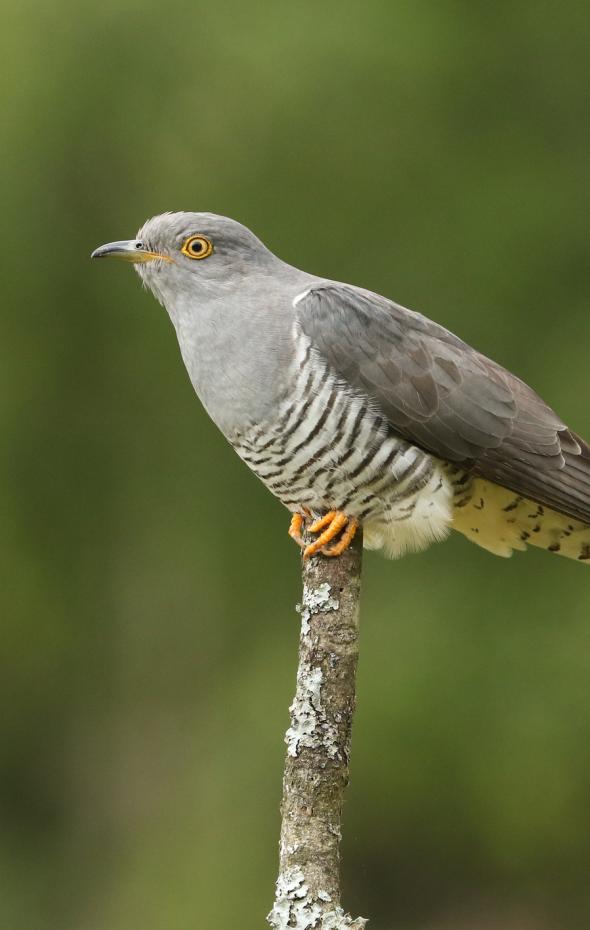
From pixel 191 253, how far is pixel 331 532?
0.86 metres

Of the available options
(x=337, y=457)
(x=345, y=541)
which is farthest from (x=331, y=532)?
(x=337, y=457)

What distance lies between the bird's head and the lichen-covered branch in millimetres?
917

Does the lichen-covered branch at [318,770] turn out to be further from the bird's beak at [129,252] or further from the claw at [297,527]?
the bird's beak at [129,252]

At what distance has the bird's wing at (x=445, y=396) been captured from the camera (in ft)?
11.2

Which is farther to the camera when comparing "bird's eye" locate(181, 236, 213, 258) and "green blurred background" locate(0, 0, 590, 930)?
"green blurred background" locate(0, 0, 590, 930)

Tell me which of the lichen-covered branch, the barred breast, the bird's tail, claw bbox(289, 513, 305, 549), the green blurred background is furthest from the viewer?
the green blurred background

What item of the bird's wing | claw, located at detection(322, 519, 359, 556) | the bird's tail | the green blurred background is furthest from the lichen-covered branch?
the green blurred background

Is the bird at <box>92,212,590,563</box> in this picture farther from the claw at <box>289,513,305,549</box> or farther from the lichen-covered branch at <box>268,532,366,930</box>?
the lichen-covered branch at <box>268,532,366,930</box>

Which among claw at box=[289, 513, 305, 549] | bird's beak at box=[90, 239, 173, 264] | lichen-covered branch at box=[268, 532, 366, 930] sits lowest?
lichen-covered branch at box=[268, 532, 366, 930]

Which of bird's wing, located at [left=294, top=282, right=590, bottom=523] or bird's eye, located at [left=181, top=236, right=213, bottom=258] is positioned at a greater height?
bird's eye, located at [left=181, top=236, right=213, bottom=258]

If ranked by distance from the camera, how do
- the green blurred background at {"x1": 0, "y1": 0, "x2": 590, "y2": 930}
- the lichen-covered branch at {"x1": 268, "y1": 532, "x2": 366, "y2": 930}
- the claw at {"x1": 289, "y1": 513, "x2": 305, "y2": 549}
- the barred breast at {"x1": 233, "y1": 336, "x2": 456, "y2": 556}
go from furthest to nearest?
the green blurred background at {"x1": 0, "y1": 0, "x2": 590, "y2": 930} → the claw at {"x1": 289, "y1": 513, "x2": 305, "y2": 549} → the barred breast at {"x1": 233, "y1": 336, "x2": 456, "y2": 556} → the lichen-covered branch at {"x1": 268, "y1": 532, "x2": 366, "y2": 930}

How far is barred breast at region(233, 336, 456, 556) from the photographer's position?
10.8 ft

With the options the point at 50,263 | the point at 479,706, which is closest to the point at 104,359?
the point at 50,263

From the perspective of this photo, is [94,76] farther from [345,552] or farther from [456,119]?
[345,552]
